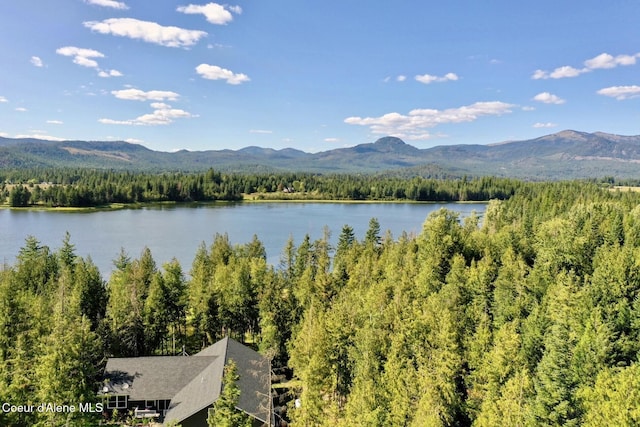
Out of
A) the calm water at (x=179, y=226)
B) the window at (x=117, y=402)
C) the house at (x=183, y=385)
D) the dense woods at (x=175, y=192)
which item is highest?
the dense woods at (x=175, y=192)

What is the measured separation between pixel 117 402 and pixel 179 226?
83083 millimetres

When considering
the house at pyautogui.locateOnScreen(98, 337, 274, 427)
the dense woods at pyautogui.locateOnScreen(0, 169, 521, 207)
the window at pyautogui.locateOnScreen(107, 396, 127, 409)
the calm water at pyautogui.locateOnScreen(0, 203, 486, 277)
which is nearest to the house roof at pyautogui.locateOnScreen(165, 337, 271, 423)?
the house at pyautogui.locateOnScreen(98, 337, 274, 427)

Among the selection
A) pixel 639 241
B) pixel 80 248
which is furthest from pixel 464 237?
pixel 80 248

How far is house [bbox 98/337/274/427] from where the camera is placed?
28966 millimetres

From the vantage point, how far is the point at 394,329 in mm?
30953

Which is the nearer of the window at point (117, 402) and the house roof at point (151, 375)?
the window at point (117, 402)

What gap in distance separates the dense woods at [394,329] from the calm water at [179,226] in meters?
26.6

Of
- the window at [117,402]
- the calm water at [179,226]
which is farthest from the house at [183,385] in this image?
the calm water at [179,226]

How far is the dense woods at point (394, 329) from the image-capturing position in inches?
912

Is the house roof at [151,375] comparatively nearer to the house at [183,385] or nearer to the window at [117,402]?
the house at [183,385]

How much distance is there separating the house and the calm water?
37.3 metres

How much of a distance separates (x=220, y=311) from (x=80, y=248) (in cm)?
5085

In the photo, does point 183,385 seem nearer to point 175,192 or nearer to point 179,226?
point 179,226

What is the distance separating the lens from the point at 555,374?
2270cm
